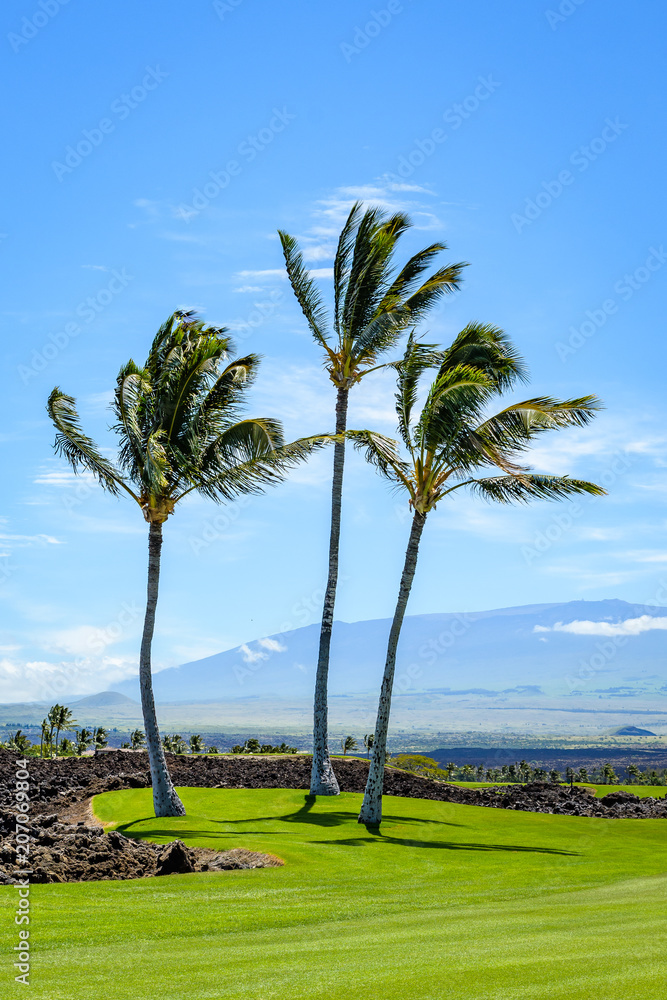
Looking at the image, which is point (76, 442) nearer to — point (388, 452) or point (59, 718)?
point (388, 452)

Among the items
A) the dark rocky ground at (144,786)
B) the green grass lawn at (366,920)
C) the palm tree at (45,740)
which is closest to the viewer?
the green grass lawn at (366,920)

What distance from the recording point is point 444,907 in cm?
1277

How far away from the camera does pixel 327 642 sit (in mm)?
26094

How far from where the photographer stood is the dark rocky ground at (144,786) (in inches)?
565

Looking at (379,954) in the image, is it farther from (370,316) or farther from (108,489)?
(370,316)

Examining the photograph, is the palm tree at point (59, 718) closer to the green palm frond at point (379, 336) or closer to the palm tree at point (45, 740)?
the palm tree at point (45, 740)

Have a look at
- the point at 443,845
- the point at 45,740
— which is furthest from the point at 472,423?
the point at 45,740

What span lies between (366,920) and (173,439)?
13413 mm

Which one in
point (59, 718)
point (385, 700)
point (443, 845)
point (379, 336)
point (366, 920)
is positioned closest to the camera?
point (366, 920)

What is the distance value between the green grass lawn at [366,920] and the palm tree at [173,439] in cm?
477

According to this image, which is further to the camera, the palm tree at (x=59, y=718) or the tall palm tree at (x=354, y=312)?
the palm tree at (x=59, y=718)

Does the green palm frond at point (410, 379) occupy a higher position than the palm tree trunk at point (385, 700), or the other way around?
the green palm frond at point (410, 379)

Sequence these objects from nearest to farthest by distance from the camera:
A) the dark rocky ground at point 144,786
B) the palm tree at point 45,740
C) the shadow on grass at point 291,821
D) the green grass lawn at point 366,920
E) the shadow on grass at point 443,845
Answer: the green grass lawn at point 366,920 → the dark rocky ground at point 144,786 → the shadow on grass at point 291,821 → the shadow on grass at point 443,845 → the palm tree at point 45,740

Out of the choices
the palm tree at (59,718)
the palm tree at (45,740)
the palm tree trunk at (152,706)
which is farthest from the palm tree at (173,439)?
the palm tree at (59,718)
